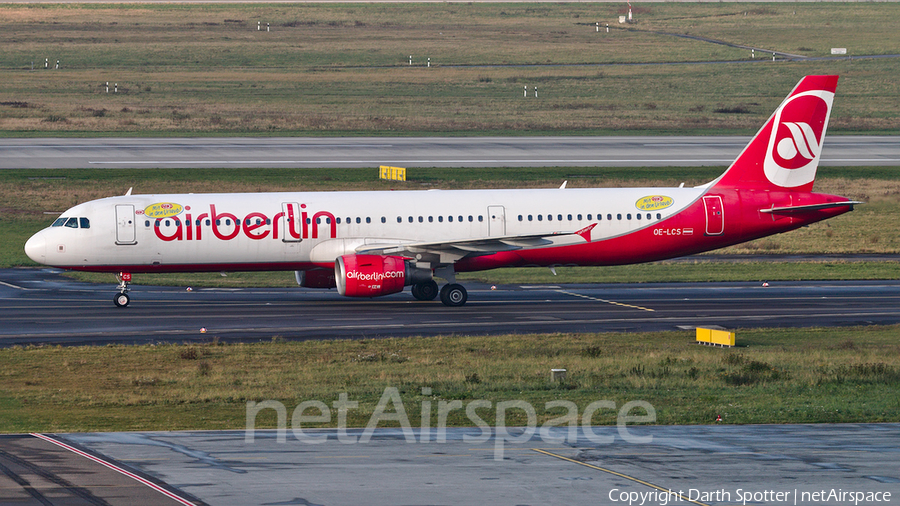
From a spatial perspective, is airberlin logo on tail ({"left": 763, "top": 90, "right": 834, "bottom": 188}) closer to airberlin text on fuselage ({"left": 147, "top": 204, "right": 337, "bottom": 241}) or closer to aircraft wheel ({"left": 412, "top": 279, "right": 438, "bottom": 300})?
aircraft wheel ({"left": 412, "top": 279, "right": 438, "bottom": 300})

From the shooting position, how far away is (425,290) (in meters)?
45.2

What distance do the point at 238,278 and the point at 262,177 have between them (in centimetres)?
1993

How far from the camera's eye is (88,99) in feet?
412

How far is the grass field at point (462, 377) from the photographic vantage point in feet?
83.1

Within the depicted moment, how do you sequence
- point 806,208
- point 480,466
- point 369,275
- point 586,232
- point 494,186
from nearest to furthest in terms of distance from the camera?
point 480,466 → point 369,275 → point 586,232 → point 806,208 → point 494,186

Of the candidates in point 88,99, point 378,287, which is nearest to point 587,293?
point 378,287

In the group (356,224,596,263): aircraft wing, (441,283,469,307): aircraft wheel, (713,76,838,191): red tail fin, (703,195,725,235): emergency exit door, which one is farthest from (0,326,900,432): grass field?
(713,76,838,191): red tail fin

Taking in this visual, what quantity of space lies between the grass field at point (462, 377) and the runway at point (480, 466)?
1.73 m

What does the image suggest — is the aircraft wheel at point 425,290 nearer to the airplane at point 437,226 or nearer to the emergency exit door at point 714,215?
the airplane at point 437,226

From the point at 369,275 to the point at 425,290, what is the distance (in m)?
4.50

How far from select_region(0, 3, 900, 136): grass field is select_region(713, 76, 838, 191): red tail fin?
5603 cm

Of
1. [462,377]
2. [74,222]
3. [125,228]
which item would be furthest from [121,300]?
[462,377]

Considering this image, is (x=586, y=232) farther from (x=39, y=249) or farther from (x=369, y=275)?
(x=39, y=249)

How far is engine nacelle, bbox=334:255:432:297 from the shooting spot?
135ft
